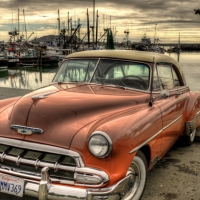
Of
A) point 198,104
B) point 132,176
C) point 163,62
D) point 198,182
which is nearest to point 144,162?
point 132,176

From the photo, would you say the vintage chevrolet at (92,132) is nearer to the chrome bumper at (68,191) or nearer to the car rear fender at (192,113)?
the chrome bumper at (68,191)

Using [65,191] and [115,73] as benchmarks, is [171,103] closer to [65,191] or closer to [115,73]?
[115,73]

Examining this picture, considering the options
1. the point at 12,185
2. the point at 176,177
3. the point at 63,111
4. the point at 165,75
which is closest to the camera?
the point at 12,185

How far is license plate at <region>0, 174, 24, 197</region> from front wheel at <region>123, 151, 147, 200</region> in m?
1.11

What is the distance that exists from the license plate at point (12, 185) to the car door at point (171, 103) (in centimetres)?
193

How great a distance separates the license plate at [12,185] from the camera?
120 inches

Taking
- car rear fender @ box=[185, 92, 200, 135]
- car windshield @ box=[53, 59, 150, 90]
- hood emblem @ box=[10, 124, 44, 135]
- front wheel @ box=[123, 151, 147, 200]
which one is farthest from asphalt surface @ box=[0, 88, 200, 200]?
car windshield @ box=[53, 59, 150, 90]

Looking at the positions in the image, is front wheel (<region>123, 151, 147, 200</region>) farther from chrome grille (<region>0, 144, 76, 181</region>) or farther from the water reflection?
the water reflection

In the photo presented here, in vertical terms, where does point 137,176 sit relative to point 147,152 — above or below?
below

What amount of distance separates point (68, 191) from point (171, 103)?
88.3 inches

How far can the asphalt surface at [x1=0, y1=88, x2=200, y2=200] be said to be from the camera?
3.83 metres

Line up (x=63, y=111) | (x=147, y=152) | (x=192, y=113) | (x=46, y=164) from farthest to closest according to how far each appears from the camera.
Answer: (x=192, y=113), (x=147, y=152), (x=63, y=111), (x=46, y=164)

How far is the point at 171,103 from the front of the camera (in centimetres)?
448

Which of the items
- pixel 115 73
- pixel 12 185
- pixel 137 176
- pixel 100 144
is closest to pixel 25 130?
pixel 12 185
